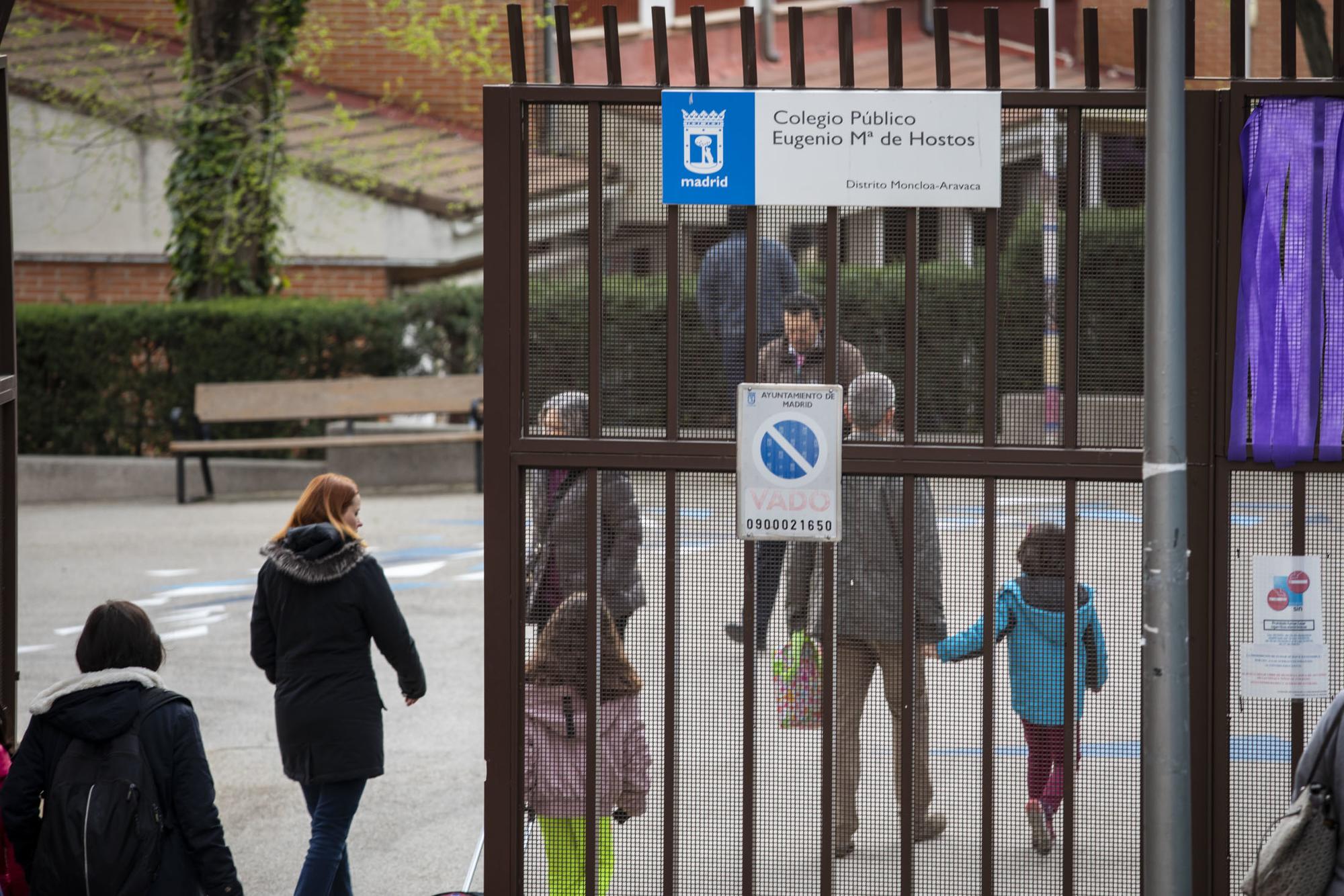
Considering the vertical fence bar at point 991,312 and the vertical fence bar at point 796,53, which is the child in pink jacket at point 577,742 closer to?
the vertical fence bar at point 991,312

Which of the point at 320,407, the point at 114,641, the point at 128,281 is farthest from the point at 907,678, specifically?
the point at 128,281

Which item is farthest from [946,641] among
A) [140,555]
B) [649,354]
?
[140,555]

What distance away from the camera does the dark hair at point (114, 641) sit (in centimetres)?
420

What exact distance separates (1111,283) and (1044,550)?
30.5 inches

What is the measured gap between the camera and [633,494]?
4.57m

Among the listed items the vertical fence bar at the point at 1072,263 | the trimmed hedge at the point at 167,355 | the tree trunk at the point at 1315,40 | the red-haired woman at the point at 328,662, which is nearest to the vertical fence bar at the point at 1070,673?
the vertical fence bar at the point at 1072,263

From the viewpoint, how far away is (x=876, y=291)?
4445 mm

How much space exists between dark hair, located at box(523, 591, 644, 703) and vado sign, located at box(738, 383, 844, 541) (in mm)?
523

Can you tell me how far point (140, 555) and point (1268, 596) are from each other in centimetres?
1000

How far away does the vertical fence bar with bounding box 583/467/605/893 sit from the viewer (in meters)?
4.57

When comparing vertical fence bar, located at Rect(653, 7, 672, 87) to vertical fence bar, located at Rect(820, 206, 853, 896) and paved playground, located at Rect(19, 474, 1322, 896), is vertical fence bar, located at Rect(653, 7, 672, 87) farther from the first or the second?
paved playground, located at Rect(19, 474, 1322, 896)

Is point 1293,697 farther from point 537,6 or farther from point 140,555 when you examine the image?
point 537,6

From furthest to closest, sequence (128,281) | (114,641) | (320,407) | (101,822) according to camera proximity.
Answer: (128,281) < (320,407) < (114,641) < (101,822)

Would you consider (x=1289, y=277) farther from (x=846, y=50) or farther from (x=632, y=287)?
(x=632, y=287)
